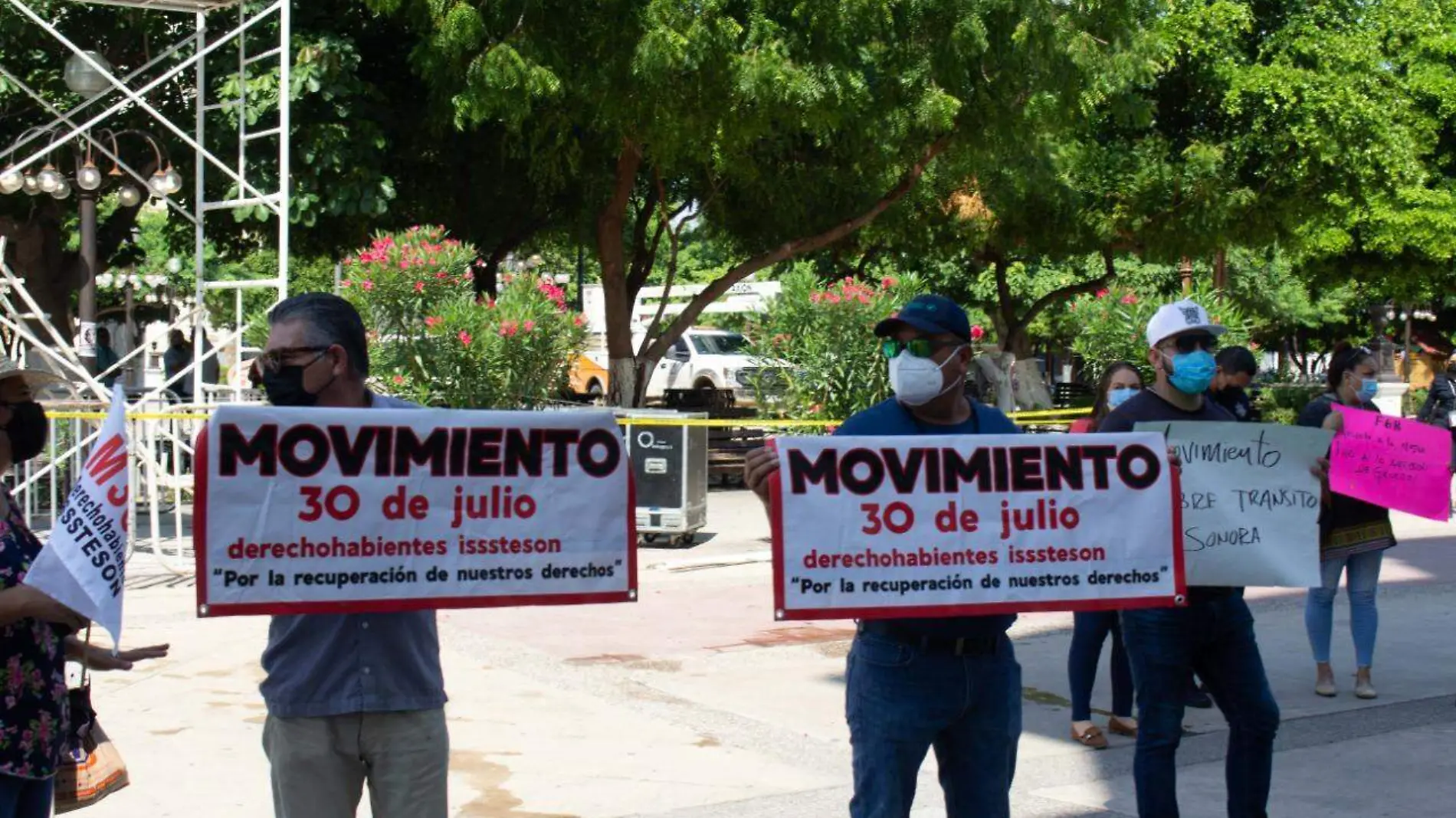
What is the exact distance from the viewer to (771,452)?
4.38 metres

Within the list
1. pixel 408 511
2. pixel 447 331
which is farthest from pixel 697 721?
pixel 447 331

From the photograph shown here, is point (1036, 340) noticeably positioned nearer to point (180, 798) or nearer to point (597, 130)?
point (597, 130)

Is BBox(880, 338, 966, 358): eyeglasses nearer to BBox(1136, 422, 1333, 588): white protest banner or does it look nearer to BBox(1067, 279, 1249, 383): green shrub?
BBox(1136, 422, 1333, 588): white protest banner

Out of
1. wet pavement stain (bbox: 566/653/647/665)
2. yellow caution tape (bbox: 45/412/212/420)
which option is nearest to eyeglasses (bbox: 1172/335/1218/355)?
wet pavement stain (bbox: 566/653/647/665)

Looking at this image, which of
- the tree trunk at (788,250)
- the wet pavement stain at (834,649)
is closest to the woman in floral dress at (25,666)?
the wet pavement stain at (834,649)

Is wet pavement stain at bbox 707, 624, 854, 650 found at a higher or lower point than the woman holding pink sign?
lower

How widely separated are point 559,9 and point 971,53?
458cm

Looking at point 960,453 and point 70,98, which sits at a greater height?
point 70,98

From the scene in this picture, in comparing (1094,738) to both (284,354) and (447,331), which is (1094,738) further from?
(447,331)

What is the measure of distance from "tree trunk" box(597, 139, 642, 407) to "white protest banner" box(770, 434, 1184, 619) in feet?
51.1

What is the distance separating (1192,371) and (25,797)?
3.81m

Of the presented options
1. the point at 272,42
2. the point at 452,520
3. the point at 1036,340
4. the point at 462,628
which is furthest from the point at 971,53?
the point at 1036,340

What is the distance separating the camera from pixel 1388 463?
6980mm

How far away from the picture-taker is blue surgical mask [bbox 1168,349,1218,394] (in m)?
5.47
